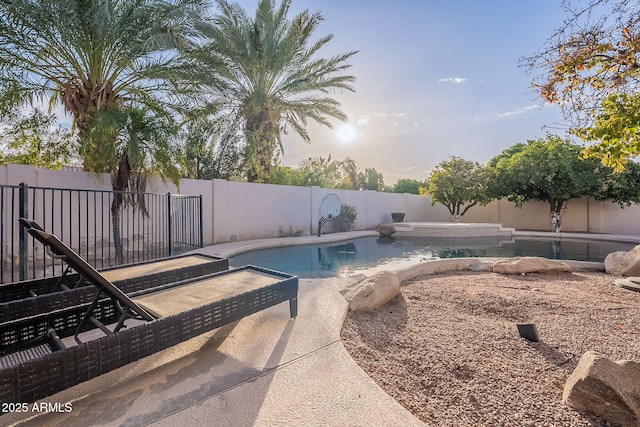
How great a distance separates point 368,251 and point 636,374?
26.5ft

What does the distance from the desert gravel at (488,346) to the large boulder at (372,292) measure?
A: 0.11 m

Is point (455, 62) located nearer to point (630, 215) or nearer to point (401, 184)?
point (630, 215)

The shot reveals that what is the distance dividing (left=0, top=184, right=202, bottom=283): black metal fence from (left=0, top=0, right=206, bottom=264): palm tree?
62cm

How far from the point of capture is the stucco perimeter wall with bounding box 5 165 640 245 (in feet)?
24.0

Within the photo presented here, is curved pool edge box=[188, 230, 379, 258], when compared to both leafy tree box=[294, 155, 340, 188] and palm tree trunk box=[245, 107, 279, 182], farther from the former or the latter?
leafy tree box=[294, 155, 340, 188]

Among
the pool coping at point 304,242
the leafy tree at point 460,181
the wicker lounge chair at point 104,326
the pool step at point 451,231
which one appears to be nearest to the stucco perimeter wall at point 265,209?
the pool coping at point 304,242

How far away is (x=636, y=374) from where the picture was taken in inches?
83.8

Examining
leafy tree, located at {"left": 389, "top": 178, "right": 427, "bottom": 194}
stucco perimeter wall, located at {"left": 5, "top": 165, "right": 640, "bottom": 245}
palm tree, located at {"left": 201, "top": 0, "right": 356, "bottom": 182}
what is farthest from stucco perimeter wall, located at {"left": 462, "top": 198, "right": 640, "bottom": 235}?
palm tree, located at {"left": 201, "top": 0, "right": 356, "bottom": 182}

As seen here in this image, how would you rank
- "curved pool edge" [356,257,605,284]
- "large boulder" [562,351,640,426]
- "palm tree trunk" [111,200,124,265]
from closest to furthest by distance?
"large boulder" [562,351,640,426] < "curved pool edge" [356,257,605,284] < "palm tree trunk" [111,200,124,265]

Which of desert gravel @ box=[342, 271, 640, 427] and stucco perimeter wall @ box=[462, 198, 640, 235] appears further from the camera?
stucco perimeter wall @ box=[462, 198, 640, 235]

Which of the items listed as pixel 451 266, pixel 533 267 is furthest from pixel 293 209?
pixel 533 267

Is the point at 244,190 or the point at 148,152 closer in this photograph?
the point at 148,152

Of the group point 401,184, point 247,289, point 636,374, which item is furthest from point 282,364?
point 401,184

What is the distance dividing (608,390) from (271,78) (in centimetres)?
1273
